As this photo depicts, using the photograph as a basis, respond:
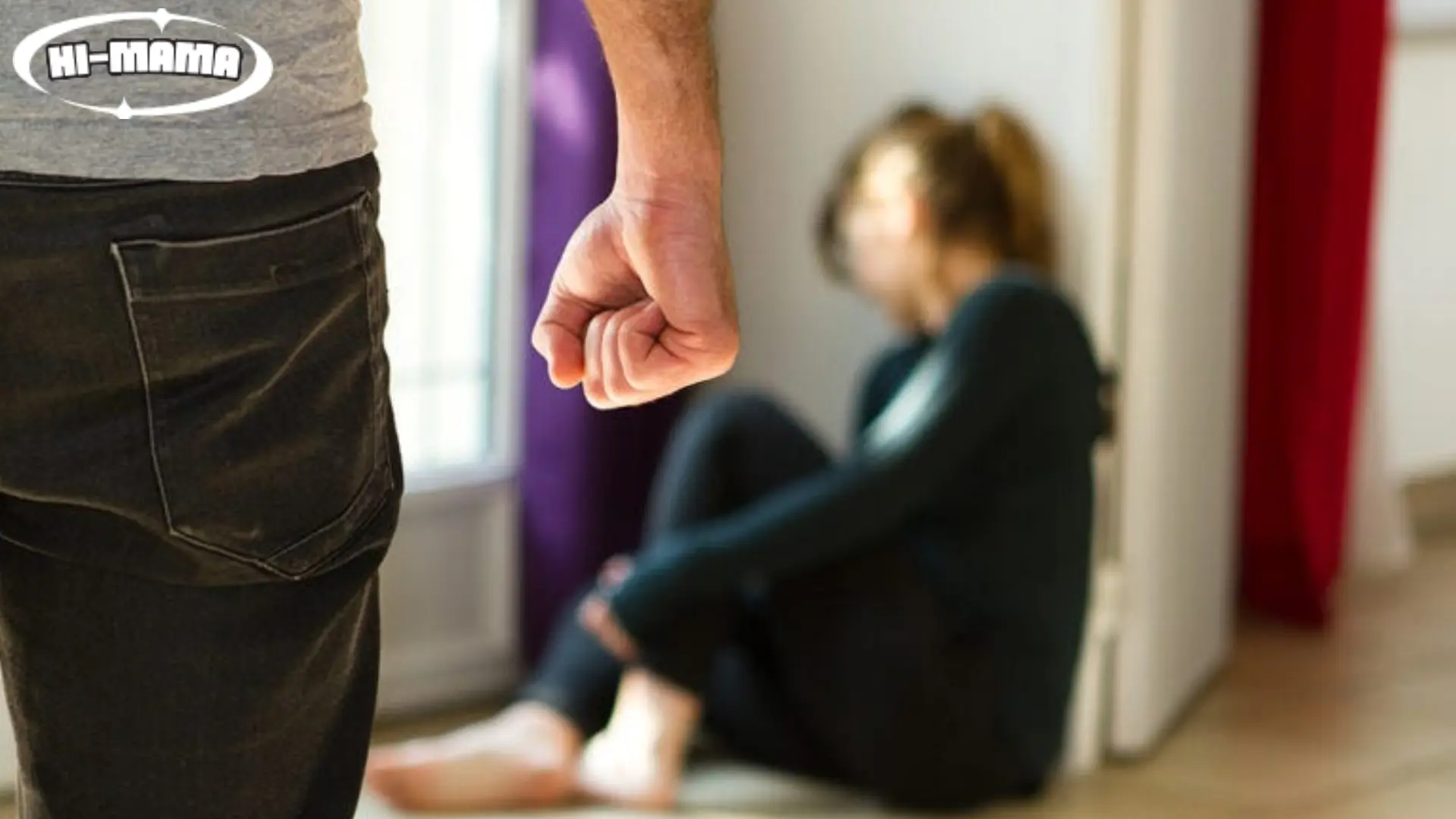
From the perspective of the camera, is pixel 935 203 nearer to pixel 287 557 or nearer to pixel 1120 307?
pixel 1120 307

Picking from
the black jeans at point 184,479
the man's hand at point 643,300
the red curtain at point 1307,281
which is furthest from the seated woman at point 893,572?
the black jeans at point 184,479

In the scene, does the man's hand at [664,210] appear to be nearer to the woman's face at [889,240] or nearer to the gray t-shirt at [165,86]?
the gray t-shirt at [165,86]

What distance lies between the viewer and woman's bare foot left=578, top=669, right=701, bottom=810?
2010 millimetres

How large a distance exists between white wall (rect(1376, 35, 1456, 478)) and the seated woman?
1.18m

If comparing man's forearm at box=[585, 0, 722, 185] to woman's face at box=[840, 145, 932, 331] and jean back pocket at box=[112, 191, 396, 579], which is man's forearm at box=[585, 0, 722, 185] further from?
woman's face at box=[840, 145, 932, 331]

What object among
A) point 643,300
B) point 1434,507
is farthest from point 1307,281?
point 643,300

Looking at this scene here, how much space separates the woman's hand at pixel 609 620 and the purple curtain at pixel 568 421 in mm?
222

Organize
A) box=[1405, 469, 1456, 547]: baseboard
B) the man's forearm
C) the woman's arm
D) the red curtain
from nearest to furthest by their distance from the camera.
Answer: the man's forearm
the woman's arm
the red curtain
box=[1405, 469, 1456, 547]: baseboard

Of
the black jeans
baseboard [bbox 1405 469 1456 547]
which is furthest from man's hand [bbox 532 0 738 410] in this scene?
baseboard [bbox 1405 469 1456 547]

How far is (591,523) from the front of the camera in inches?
92.4

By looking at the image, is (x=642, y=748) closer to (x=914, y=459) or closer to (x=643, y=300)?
(x=914, y=459)

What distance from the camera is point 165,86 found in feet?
2.21

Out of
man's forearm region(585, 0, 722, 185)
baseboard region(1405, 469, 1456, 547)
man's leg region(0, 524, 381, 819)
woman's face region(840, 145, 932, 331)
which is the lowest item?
baseboard region(1405, 469, 1456, 547)

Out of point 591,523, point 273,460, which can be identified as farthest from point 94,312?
point 591,523
